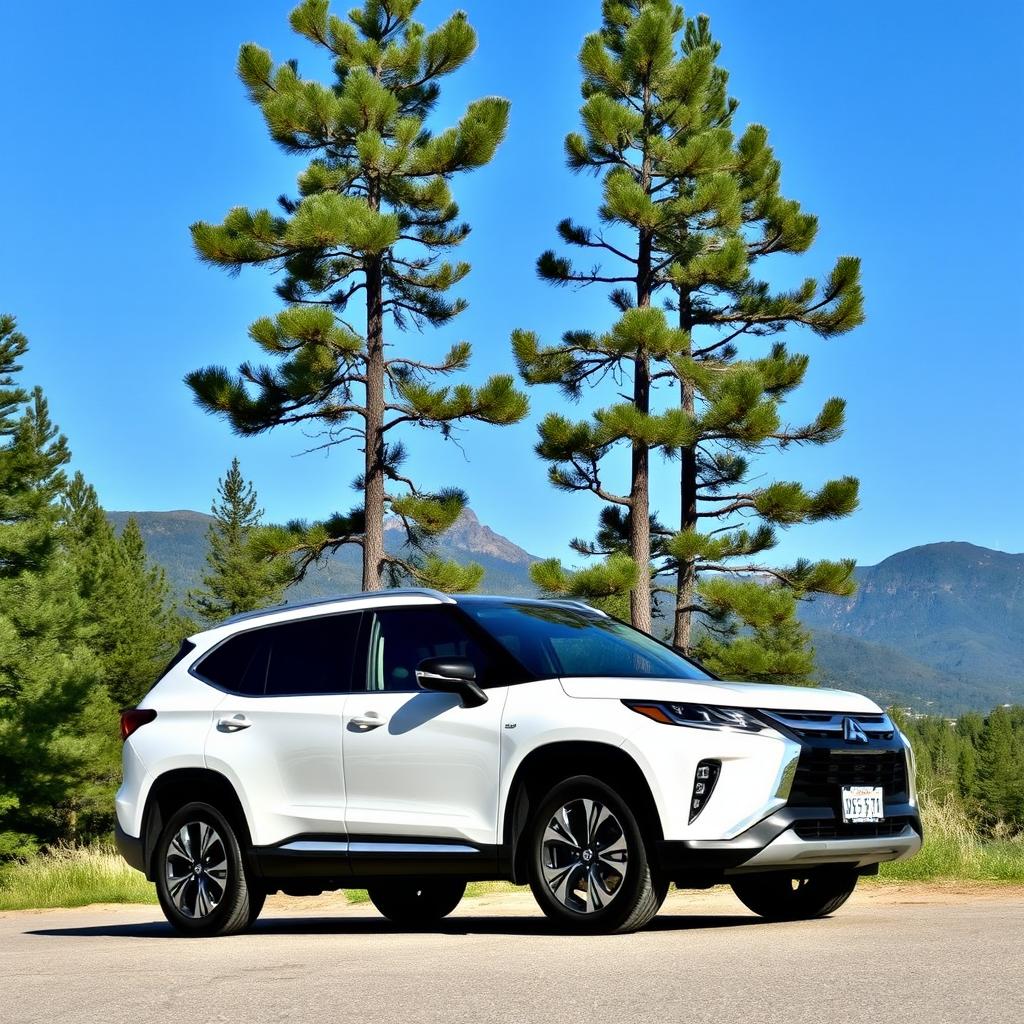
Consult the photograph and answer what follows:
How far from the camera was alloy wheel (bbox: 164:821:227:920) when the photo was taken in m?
9.80

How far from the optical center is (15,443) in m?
52.5

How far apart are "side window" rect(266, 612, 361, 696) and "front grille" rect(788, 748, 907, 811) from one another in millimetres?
2807

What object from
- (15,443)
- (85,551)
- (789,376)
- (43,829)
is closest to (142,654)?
(85,551)

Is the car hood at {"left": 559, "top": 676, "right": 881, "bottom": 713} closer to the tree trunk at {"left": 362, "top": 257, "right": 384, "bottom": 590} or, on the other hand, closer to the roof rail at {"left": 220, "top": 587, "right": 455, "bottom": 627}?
the roof rail at {"left": 220, "top": 587, "right": 455, "bottom": 627}

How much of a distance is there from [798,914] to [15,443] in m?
46.7

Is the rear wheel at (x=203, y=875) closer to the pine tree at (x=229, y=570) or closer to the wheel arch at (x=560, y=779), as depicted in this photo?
the wheel arch at (x=560, y=779)

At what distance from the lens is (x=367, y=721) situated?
916 centimetres

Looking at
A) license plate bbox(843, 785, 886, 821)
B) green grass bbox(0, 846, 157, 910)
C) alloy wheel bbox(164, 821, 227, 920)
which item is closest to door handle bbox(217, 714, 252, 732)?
alloy wheel bbox(164, 821, 227, 920)

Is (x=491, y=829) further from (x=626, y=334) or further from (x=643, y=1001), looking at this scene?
(x=626, y=334)

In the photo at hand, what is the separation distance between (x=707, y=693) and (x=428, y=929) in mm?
2865

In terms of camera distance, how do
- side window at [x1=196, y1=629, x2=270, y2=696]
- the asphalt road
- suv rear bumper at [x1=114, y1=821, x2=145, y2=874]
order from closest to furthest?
the asphalt road
side window at [x1=196, y1=629, x2=270, y2=696]
suv rear bumper at [x1=114, y1=821, x2=145, y2=874]

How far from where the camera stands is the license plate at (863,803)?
8.38m

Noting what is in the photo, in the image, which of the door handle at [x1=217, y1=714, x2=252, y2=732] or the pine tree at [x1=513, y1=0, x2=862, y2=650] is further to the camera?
the pine tree at [x1=513, y1=0, x2=862, y2=650]

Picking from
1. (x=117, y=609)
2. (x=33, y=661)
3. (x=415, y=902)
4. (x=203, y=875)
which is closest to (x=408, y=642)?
(x=203, y=875)
